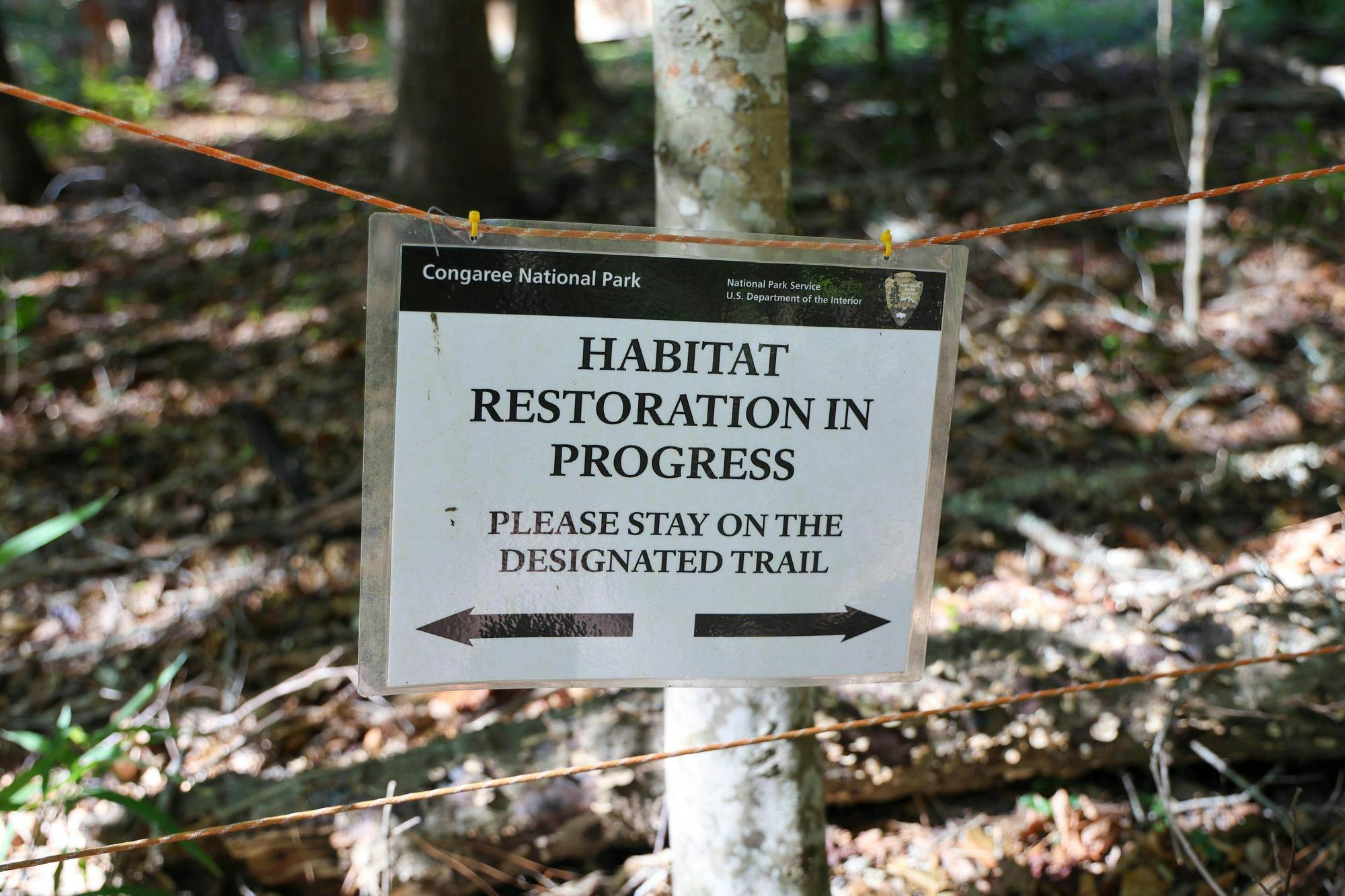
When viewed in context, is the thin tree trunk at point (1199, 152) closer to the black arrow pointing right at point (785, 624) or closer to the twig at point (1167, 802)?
the twig at point (1167, 802)

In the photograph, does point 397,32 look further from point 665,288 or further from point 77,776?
point 665,288

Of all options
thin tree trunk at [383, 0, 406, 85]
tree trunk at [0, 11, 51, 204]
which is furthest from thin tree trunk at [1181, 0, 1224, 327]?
tree trunk at [0, 11, 51, 204]

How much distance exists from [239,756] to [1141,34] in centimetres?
1056

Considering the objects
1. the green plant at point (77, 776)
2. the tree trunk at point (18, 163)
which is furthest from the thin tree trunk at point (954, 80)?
the tree trunk at point (18, 163)

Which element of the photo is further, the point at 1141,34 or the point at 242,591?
the point at 1141,34

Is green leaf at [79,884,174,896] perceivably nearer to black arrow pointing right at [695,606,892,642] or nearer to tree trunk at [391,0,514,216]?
black arrow pointing right at [695,606,892,642]

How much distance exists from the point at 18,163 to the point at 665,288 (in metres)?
8.50

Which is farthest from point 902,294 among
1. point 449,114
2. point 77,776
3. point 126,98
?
point 126,98

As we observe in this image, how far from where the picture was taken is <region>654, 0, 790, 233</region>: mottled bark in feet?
5.44

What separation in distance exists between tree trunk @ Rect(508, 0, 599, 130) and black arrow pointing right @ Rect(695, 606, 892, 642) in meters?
7.28

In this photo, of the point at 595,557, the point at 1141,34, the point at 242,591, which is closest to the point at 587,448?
the point at 595,557

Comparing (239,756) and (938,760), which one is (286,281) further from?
(938,760)

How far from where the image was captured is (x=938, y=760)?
8.04 feet

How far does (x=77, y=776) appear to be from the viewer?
212cm
